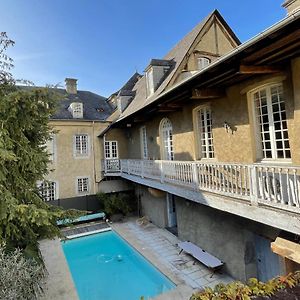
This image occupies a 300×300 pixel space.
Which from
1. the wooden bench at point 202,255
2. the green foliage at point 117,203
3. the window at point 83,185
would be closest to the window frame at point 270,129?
the wooden bench at point 202,255

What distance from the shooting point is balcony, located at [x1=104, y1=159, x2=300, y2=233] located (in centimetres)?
541

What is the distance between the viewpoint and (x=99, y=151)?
2098 cm

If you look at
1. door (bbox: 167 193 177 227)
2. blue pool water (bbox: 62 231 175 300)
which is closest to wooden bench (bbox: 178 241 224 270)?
blue pool water (bbox: 62 231 175 300)

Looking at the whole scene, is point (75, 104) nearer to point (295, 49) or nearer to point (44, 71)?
point (44, 71)

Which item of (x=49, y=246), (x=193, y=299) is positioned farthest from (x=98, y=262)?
(x=193, y=299)

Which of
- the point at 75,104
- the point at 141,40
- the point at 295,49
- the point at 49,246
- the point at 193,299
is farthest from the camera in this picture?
the point at 75,104

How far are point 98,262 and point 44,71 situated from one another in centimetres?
994

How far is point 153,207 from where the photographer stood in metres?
17.4

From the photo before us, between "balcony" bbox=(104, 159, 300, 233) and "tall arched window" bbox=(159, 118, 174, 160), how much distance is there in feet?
7.88

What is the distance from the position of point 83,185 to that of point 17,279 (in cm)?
1414

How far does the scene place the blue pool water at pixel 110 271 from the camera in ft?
32.2

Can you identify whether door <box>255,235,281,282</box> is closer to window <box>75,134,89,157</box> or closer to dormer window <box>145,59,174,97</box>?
dormer window <box>145,59,174,97</box>

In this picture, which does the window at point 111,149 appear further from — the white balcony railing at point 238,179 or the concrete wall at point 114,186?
the white balcony railing at point 238,179

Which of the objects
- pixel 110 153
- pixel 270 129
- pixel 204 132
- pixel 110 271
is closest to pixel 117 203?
pixel 110 153
